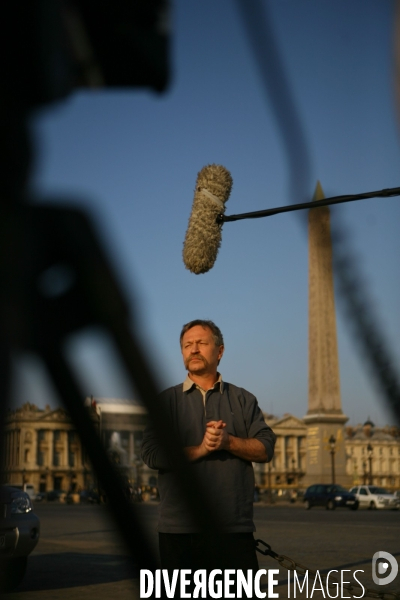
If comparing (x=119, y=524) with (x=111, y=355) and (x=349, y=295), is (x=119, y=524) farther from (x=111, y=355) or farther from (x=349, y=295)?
(x=349, y=295)

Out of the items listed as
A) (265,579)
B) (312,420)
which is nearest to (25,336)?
(265,579)

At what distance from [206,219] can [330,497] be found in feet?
111

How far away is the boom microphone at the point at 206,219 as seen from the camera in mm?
2074

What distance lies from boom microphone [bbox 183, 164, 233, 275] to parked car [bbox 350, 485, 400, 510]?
33.9 metres

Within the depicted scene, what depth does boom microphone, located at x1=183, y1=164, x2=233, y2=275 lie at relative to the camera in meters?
2.07

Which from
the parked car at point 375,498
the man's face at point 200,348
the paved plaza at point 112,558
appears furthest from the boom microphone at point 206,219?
the parked car at point 375,498

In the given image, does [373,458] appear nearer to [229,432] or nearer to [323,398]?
[323,398]

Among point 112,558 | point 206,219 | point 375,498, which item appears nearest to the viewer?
point 206,219

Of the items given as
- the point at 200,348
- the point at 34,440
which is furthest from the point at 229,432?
the point at 34,440

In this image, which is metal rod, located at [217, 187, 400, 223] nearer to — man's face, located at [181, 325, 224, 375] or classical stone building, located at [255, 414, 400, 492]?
man's face, located at [181, 325, 224, 375]

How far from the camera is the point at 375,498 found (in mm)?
35250

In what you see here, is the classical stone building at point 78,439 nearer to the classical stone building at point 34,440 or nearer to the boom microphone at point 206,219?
the classical stone building at point 34,440

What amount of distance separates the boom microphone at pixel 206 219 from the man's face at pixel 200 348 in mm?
801

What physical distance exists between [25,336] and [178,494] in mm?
155
